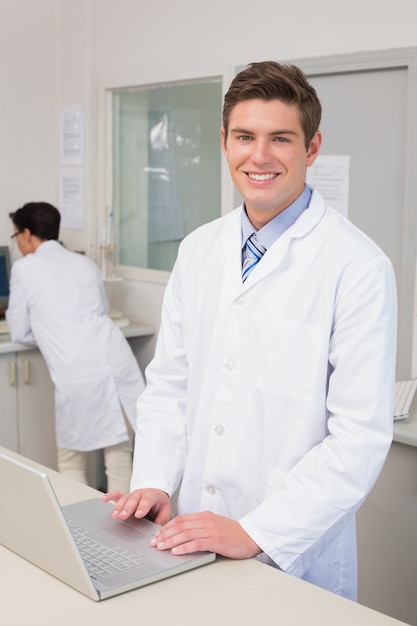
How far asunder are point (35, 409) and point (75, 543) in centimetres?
239

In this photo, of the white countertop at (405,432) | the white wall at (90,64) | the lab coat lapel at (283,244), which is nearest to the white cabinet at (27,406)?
the white wall at (90,64)

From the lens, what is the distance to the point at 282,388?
145cm

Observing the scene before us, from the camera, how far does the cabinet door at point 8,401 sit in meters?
3.36

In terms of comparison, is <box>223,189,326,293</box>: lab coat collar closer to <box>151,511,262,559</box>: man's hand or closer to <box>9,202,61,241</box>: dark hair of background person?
<box>151,511,262,559</box>: man's hand

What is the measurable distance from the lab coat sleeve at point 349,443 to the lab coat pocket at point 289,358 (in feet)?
0.22

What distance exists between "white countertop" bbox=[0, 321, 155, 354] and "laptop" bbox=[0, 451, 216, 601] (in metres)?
1.97

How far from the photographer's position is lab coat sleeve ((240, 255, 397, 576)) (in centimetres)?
133

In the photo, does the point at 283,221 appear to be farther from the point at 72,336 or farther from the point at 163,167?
the point at 163,167

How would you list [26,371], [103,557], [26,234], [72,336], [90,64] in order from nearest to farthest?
[103,557] → [72,336] → [26,234] → [26,371] → [90,64]

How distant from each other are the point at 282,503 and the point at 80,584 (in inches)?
14.0

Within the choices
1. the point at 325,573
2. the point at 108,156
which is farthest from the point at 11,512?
the point at 108,156

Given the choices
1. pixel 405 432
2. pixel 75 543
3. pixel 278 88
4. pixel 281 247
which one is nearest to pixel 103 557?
pixel 75 543

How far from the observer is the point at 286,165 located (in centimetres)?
140

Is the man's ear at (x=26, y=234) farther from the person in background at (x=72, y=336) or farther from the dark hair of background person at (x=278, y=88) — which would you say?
the dark hair of background person at (x=278, y=88)
